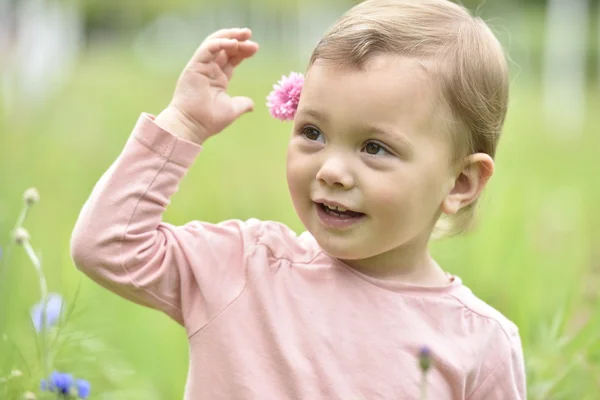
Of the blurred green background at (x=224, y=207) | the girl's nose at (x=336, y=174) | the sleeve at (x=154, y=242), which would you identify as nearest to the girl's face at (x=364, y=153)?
the girl's nose at (x=336, y=174)

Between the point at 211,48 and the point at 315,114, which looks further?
the point at 211,48

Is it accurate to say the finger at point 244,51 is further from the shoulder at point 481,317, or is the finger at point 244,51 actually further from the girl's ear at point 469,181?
the shoulder at point 481,317

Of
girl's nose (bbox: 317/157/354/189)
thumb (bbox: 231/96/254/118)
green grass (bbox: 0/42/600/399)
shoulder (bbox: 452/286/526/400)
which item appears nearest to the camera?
girl's nose (bbox: 317/157/354/189)

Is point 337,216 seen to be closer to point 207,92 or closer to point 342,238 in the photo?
point 342,238

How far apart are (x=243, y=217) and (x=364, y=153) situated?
1.68m

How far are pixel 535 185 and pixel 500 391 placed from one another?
368cm

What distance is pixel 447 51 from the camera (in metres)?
1.57

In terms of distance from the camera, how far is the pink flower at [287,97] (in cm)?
166

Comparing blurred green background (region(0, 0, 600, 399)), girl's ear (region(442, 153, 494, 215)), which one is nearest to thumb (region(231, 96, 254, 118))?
blurred green background (region(0, 0, 600, 399))

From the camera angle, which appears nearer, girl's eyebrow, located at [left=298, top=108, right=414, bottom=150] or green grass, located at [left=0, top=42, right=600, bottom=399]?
girl's eyebrow, located at [left=298, top=108, right=414, bottom=150]

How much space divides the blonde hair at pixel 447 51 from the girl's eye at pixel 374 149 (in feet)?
0.38

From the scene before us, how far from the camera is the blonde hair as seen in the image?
1.52 meters

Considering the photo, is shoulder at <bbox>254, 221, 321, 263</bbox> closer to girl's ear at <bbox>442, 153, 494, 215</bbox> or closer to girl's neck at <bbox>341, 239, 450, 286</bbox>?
girl's neck at <bbox>341, 239, 450, 286</bbox>

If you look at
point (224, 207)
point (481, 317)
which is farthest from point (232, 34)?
point (224, 207)
